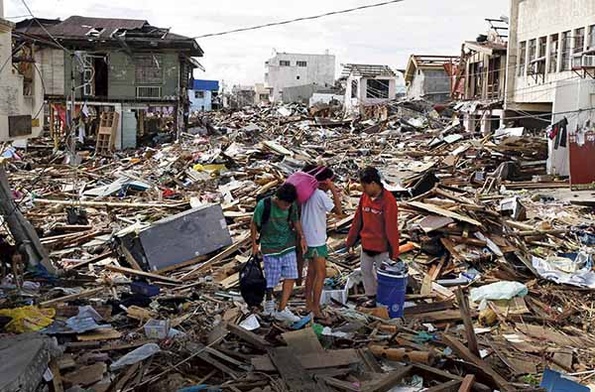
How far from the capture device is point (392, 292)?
288 inches

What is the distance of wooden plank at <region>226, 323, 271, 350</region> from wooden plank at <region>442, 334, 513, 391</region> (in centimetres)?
172

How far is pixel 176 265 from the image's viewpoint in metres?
9.94

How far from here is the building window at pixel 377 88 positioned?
5869 cm

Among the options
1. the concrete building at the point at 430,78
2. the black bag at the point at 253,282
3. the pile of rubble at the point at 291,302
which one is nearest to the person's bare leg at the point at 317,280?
the pile of rubble at the point at 291,302

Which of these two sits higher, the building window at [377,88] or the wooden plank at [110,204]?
the building window at [377,88]

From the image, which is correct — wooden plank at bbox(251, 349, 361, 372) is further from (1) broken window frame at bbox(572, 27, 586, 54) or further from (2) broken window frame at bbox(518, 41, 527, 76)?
(2) broken window frame at bbox(518, 41, 527, 76)

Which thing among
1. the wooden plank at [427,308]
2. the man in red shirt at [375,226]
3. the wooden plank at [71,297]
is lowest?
the wooden plank at [427,308]

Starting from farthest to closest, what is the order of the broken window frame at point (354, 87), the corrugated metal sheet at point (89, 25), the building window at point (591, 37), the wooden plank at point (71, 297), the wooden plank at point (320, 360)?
the broken window frame at point (354, 87)
the corrugated metal sheet at point (89, 25)
the building window at point (591, 37)
the wooden plank at point (71, 297)
the wooden plank at point (320, 360)

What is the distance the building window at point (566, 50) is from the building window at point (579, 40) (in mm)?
423

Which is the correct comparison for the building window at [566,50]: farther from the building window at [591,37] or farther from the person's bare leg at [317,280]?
the person's bare leg at [317,280]

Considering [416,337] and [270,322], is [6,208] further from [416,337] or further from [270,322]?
[416,337]

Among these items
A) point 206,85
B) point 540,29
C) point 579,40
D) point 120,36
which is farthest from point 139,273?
point 206,85

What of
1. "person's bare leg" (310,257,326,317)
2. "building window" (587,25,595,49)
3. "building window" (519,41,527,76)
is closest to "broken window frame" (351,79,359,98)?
"building window" (519,41,527,76)

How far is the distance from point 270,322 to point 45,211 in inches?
380
